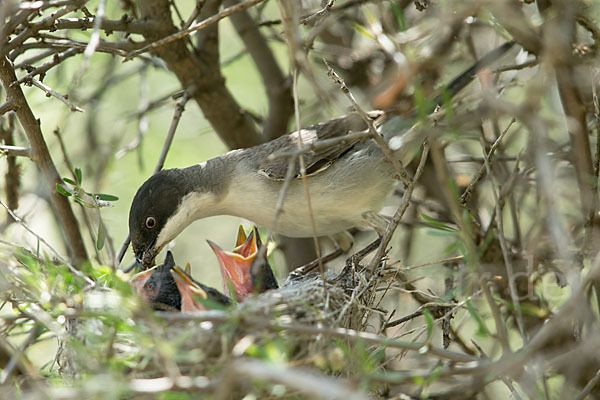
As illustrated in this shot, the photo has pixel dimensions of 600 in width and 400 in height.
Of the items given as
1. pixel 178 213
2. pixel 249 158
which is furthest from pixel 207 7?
pixel 178 213

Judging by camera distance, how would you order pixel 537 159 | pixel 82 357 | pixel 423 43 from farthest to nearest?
pixel 423 43 < pixel 82 357 < pixel 537 159

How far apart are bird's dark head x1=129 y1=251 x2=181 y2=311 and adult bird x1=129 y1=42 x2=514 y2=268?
1.10 ft

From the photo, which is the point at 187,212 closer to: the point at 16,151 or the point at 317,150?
the point at 317,150

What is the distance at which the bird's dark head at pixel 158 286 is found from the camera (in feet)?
11.9

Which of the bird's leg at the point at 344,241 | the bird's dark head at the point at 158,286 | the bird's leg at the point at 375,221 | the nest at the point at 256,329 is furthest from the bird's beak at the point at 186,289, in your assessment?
the bird's leg at the point at 344,241

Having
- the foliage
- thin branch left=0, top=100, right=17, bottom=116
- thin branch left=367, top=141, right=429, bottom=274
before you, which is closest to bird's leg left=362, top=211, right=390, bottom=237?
the foliage

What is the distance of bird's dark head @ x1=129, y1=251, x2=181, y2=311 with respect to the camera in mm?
3613

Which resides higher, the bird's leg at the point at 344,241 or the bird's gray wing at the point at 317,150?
the bird's gray wing at the point at 317,150

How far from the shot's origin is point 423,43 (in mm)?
3172

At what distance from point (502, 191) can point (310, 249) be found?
2084mm

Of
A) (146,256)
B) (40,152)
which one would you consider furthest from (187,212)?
(40,152)

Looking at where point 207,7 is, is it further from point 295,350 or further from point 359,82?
point 295,350

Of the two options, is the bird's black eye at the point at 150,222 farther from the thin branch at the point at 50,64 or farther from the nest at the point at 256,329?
the nest at the point at 256,329

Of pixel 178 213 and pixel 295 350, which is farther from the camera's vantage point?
pixel 178 213
